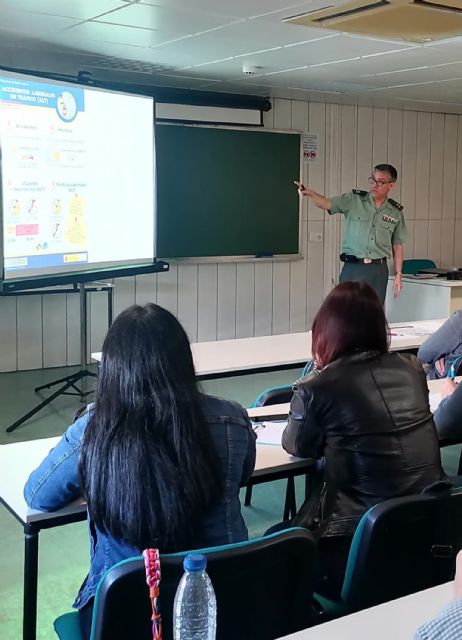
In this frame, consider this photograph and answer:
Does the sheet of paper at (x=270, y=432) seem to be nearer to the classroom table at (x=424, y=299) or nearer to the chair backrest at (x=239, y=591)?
Result: the chair backrest at (x=239, y=591)

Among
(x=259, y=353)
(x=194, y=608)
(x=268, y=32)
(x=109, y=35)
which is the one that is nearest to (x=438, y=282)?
(x=268, y=32)

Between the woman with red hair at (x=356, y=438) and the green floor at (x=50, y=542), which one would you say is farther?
the green floor at (x=50, y=542)

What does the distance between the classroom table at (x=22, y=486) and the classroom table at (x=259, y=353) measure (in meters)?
0.88

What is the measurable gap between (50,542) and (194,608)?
2077 millimetres

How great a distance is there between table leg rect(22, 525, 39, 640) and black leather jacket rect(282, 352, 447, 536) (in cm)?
76

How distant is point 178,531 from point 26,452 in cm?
89

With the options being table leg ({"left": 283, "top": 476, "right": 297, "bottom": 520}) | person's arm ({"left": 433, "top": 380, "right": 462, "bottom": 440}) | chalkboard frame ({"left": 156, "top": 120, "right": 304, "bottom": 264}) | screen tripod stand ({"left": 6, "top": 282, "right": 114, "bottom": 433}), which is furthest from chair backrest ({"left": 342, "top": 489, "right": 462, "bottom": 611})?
chalkboard frame ({"left": 156, "top": 120, "right": 304, "bottom": 264})

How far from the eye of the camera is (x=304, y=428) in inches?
84.7

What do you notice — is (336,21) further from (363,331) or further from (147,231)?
(363,331)

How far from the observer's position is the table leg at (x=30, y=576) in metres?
1.86

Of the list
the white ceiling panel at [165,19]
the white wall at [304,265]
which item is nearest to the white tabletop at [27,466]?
the white ceiling panel at [165,19]

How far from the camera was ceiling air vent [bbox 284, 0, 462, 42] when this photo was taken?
3.77 m

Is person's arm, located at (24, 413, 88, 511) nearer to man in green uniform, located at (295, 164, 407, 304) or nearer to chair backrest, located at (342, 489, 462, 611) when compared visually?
chair backrest, located at (342, 489, 462, 611)

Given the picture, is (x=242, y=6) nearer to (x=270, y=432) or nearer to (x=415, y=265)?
(x=270, y=432)
